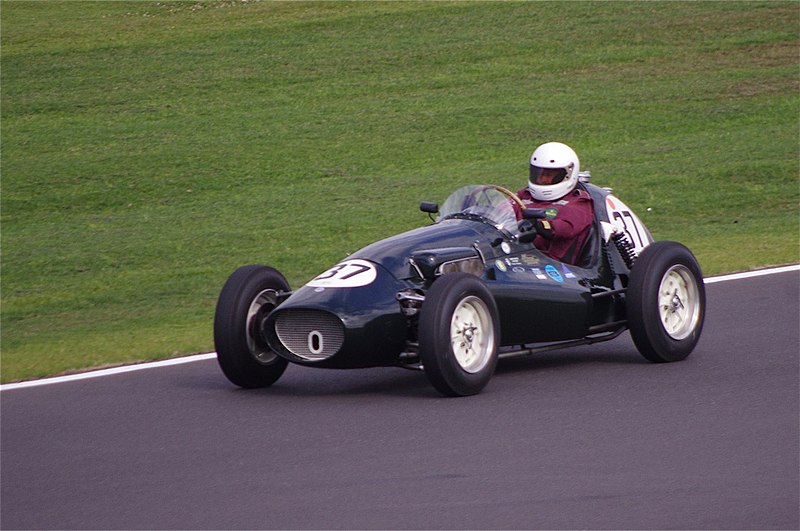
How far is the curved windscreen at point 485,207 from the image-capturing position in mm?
8547

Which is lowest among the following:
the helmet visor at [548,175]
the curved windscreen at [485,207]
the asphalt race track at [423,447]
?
the asphalt race track at [423,447]

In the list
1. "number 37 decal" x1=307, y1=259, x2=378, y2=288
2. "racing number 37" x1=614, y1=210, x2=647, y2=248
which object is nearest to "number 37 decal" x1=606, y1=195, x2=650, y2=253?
"racing number 37" x1=614, y1=210, x2=647, y2=248

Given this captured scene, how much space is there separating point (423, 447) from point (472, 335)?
1.15m

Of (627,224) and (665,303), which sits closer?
(665,303)

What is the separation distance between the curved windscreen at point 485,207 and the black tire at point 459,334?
946mm

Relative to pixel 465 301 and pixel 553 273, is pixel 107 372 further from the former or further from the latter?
pixel 553 273

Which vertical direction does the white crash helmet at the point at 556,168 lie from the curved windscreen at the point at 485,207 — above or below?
above

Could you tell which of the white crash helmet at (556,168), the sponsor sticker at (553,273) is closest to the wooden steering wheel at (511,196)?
the white crash helmet at (556,168)

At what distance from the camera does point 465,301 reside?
7.57m

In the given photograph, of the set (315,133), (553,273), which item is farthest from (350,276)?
(315,133)

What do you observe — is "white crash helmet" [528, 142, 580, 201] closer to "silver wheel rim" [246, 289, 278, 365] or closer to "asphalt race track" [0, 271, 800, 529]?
"asphalt race track" [0, 271, 800, 529]

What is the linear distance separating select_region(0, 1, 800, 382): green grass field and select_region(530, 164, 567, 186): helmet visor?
288cm

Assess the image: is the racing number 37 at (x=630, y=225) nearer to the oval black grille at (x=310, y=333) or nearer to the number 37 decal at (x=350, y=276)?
the number 37 decal at (x=350, y=276)

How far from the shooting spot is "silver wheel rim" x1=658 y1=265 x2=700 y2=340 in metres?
8.63
